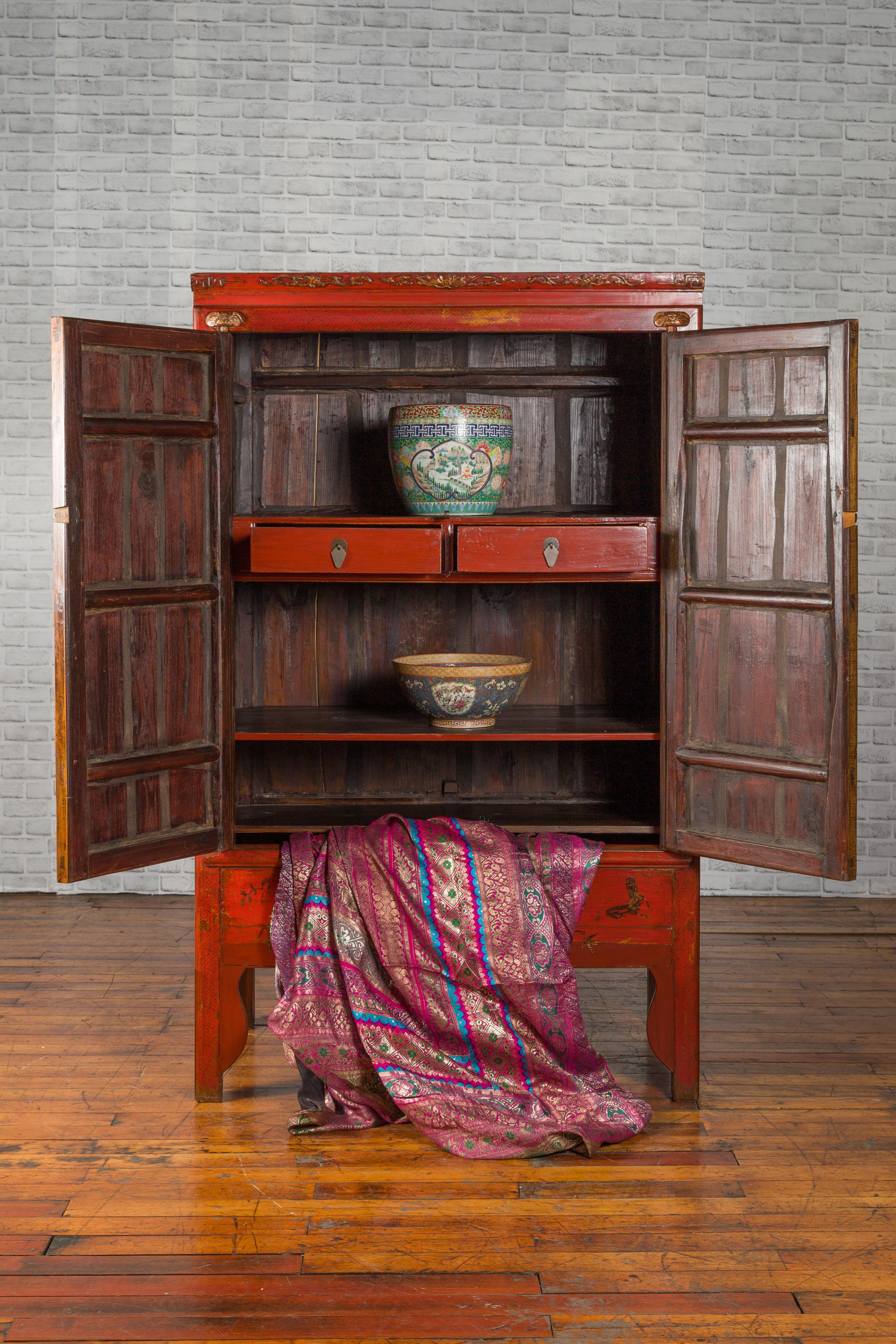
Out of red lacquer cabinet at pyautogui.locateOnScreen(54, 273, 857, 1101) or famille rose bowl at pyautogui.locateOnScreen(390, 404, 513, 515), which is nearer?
red lacquer cabinet at pyautogui.locateOnScreen(54, 273, 857, 1101)

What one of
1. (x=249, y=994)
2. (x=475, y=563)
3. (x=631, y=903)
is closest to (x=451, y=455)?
(x=475, y=563)

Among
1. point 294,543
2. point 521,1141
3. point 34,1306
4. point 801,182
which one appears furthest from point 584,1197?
point 801,182

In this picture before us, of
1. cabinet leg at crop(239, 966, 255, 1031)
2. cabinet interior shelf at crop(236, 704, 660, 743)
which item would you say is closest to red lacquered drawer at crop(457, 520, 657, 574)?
cabinet interior shelf at crop(236, 704, 660, 743)

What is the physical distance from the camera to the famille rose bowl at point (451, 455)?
121 inches

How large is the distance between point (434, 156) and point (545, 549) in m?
2.40

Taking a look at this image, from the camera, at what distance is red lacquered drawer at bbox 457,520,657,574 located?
2984 mm

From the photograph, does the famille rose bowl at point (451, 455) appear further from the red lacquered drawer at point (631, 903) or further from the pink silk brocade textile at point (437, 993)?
the red lacquered drawer at point (631, 903)

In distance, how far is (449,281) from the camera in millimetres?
2979

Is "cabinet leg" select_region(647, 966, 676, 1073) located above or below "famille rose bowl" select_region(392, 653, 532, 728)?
below

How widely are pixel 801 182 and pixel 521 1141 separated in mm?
3747

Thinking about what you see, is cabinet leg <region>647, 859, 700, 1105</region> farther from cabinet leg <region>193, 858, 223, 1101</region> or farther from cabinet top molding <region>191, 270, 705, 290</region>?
cabinet top molding <region>191, 270, 705, 290</region>

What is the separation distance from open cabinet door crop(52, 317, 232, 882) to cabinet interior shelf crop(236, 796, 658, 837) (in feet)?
0.64

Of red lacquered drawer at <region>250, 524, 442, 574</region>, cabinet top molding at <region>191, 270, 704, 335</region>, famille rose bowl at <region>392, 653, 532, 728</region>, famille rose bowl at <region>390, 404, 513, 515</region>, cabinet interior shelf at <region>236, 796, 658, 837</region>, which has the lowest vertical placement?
cabinet interior shelf at <region>236, 796, 658, 837</region>

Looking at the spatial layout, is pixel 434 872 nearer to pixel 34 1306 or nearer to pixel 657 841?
pixel 657 841
